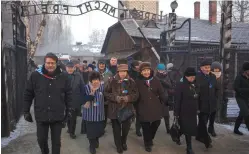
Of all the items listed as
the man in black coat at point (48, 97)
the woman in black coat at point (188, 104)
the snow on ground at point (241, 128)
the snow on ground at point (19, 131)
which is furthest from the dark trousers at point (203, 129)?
the snow on ground at point (19, 131)

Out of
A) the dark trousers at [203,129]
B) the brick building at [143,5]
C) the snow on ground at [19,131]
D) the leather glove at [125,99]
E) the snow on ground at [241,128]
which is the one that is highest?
the brick building at [143,5]

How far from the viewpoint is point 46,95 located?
4.63 m

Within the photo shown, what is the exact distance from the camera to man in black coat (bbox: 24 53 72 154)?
4.64 meters

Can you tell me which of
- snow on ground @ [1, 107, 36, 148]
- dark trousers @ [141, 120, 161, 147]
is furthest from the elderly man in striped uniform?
snow on ground @ [1, 107, 36, 148]

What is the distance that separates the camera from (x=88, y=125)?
5.56 m

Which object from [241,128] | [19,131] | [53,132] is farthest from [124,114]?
[241,128]

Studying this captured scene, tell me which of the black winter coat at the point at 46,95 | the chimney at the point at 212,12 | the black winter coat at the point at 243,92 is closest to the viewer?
the black winter coat at the point at 46,95

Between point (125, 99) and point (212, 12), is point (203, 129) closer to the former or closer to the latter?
point (125, 99)

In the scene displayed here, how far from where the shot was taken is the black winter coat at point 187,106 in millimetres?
5471

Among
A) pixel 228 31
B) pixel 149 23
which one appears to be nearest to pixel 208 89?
pixel 228 31

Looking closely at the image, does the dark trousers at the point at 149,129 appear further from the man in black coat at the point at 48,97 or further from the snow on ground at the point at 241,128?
the snow on ground at the point at 241,128

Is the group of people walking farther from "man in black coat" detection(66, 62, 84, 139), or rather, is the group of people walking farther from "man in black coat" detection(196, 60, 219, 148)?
"man in black coat" detection(66, 62, 84, 139)

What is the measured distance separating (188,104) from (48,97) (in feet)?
8.48

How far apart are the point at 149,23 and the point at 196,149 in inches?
344
